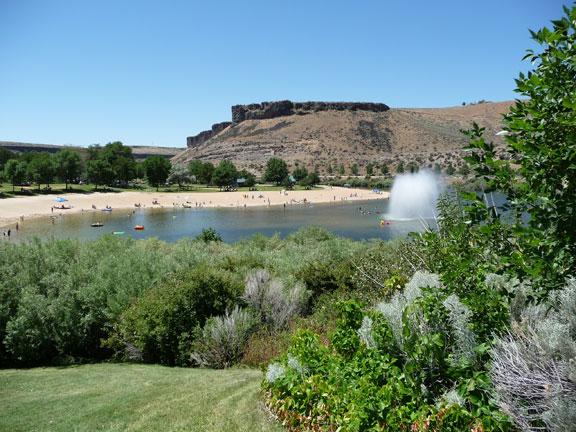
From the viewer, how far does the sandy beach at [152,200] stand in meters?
79.2

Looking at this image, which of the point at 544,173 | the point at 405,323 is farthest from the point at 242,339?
the point at 544,173

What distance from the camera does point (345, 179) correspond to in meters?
156

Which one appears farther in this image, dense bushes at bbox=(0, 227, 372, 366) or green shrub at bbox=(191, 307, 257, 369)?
dense bushes at bbox=(0, 227, 372, 366)

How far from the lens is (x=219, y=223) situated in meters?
71.0

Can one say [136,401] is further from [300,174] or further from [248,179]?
[300,174]

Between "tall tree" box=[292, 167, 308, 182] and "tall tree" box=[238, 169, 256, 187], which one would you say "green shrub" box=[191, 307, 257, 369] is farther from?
"tall tree" box=[292, 167, 308, 182]

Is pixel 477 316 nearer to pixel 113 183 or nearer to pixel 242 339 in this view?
pixel 242 339

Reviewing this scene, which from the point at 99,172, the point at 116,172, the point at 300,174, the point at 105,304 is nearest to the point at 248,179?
the point at 300,174

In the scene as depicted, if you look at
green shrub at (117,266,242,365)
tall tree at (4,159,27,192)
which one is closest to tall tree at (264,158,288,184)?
tall tree at (4,159,27,192)

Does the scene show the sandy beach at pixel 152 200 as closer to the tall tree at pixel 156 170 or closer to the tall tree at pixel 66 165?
the tall tree at pixel 156 170

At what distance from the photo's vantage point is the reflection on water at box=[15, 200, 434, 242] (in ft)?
188

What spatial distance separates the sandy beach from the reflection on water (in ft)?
16.1

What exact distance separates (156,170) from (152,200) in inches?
839

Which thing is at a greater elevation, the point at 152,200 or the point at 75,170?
the point at 75,170
